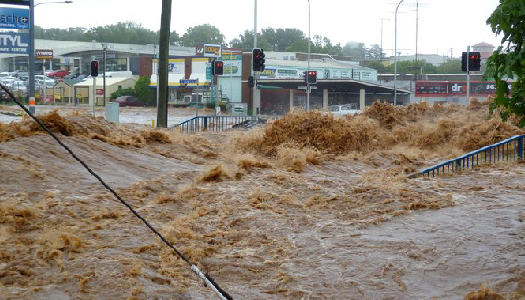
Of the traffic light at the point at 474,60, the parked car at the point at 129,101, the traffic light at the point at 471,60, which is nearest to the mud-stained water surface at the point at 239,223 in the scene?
the traffic light at the point at 471,60

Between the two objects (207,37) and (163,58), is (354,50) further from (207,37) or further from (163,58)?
(163,58)

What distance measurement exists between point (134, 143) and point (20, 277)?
922 centimetres

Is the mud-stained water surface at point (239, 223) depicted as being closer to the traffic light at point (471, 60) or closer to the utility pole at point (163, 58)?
the utility pole at point (163, 58)

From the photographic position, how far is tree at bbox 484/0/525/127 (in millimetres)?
7879

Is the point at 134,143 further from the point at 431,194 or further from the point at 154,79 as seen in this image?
the point at 154,79

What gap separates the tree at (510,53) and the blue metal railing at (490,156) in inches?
345

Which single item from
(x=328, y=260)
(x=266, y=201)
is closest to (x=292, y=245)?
(x=328, y=260)

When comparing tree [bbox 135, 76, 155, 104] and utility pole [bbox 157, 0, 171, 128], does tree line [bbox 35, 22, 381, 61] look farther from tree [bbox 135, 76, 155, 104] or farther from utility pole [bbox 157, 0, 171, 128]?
utility pole [bbox 157, 0, 171, 128]

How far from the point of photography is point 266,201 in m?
13.6

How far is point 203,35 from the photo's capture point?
135 metres

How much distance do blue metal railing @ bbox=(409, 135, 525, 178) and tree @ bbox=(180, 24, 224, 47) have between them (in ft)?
385

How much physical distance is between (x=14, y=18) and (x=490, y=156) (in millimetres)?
17887

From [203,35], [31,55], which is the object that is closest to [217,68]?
[31,55]

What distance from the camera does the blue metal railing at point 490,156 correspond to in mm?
17531
